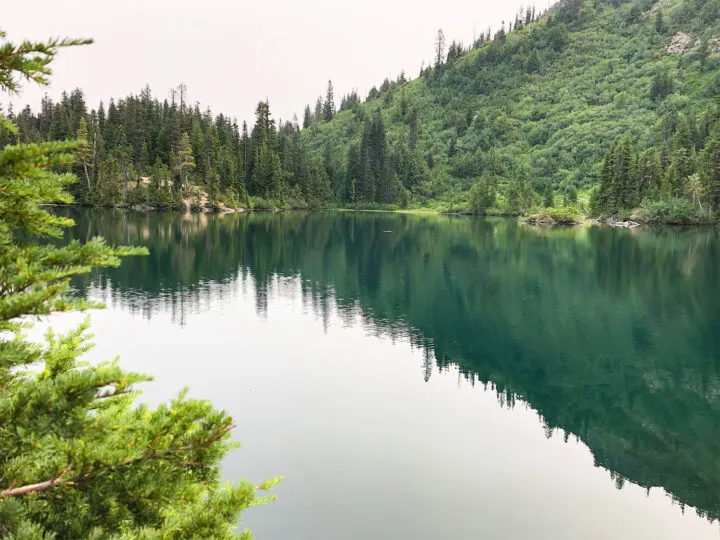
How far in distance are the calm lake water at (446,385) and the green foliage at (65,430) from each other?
8936 mm

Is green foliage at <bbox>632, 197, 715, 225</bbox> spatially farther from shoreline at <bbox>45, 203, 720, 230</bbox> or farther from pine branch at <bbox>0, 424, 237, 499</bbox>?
pine branch at <bbox>0, 424, 237, 499</bbox>

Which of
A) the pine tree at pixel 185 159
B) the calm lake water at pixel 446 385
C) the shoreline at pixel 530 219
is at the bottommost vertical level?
the calm lake water at pixel 446 385

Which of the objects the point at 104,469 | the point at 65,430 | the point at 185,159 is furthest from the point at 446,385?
the point at 185,159

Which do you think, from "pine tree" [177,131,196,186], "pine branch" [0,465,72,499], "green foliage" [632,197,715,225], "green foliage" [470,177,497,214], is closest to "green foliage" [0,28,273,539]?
"pine branch" [0,465,72,499]

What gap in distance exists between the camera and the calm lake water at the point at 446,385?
1402cm

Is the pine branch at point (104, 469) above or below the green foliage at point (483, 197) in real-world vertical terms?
below

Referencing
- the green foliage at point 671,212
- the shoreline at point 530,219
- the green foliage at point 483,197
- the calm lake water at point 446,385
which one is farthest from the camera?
the green foliage at point 483,197

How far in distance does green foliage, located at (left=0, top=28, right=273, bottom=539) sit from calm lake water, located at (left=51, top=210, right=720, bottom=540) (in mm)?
8936

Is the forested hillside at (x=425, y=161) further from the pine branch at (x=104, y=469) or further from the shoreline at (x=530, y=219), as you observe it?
the pine branch at (x=104, y=469)

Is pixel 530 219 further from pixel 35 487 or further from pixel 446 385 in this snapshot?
pixel 35 487

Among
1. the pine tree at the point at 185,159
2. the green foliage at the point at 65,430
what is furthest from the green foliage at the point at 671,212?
the green foliage at the point at 65,430

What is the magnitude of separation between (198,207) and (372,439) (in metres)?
119

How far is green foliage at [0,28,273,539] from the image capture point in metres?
4.02

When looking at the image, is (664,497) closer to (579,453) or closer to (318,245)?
(579,453)
